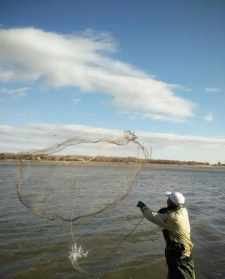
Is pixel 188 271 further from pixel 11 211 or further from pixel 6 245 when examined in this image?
pixel 11 211

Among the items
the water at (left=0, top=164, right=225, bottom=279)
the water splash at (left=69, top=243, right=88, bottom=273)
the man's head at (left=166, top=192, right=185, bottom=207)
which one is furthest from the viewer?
the water splash at (left=69, top=243, right=88, bottom=273)

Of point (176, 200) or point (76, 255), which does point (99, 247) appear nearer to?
point (76, 255)

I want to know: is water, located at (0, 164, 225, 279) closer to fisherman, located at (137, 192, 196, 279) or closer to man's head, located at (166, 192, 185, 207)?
fisherman, located at (137, 192, 196, 279)

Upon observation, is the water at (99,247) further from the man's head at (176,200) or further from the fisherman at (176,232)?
the man's head at (176,200)

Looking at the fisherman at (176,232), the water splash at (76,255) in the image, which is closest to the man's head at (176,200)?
the fisherman at (176,232)

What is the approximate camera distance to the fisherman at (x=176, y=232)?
594 cm

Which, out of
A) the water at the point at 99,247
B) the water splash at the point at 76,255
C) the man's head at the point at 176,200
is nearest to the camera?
the man's head at the point at 176,200

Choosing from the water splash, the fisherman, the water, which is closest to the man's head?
the fisherman

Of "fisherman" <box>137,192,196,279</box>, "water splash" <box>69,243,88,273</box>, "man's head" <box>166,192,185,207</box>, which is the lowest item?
"water splash" <box>69,243,88,273</box>

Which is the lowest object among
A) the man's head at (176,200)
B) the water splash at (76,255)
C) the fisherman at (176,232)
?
the water splash at (76,255)

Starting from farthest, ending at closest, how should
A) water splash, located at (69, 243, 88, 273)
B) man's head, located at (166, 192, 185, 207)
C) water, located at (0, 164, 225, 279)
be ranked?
water splash, located at (69, 243, 88, 273), water, located at (0, 164, 225, 279), man's head, located at (166, 192, 185, 207)

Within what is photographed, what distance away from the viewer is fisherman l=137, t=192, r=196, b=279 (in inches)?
234

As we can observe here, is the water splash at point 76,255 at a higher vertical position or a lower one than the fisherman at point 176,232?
lower

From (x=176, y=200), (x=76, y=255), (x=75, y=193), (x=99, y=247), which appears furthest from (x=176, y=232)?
(x=75, y=193)
